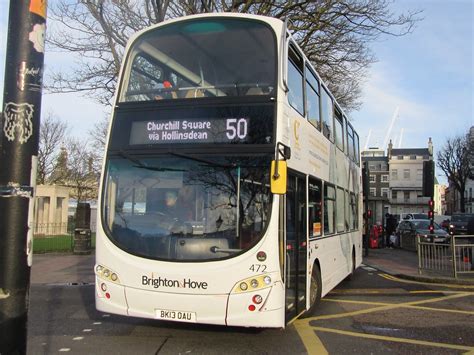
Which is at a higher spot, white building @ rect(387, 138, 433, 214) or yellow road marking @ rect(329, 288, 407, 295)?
white building @ rect(387, 138, 433, 214)

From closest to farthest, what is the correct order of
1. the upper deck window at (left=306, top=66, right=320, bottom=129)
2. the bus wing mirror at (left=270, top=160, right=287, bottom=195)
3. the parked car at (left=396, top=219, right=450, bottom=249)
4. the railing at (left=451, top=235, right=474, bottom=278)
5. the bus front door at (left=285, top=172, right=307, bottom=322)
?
the bus wing mirror at (left=270, top=160, right=287, bottom=195) → the bus front door at (left=285, top=172, right=307, bottom=322) → the upper deck window at (left=306, top=66, right=320, bottom=129) → the railing at (left=451, top=235, right=474, bottom=278) → the parked car at (left=396, top=219, right=450, bottom=249)

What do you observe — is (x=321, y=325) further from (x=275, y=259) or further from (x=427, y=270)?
(x=427, y=270)

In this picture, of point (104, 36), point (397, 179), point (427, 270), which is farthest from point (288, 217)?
point (397, 179)

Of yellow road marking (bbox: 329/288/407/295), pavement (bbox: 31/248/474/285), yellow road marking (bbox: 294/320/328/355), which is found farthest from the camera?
pavement (bbox: 31/248/474/285)

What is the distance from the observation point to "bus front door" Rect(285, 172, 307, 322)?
21.1 feet

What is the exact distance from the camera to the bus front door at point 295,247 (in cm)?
643

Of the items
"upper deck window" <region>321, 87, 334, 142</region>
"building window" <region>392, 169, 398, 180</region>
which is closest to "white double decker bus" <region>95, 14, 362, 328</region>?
"upper deck window" <region>321, 87, 334, 142</region>

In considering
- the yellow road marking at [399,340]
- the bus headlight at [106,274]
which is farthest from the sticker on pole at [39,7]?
the yellow road marking at [399,340]

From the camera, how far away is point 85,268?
50.7 ft

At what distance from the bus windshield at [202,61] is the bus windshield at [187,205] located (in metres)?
0.99

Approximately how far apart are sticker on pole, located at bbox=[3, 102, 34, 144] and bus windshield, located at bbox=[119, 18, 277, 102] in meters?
3.85

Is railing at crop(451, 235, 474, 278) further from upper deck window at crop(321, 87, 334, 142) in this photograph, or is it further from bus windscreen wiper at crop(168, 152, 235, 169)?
bus windscreen wiper at crop(168, 152, 235, 169)

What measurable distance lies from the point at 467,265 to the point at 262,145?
393 inches

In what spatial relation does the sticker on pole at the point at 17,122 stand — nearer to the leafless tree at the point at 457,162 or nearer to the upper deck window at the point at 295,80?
the upper deck window at the point at 295,80
